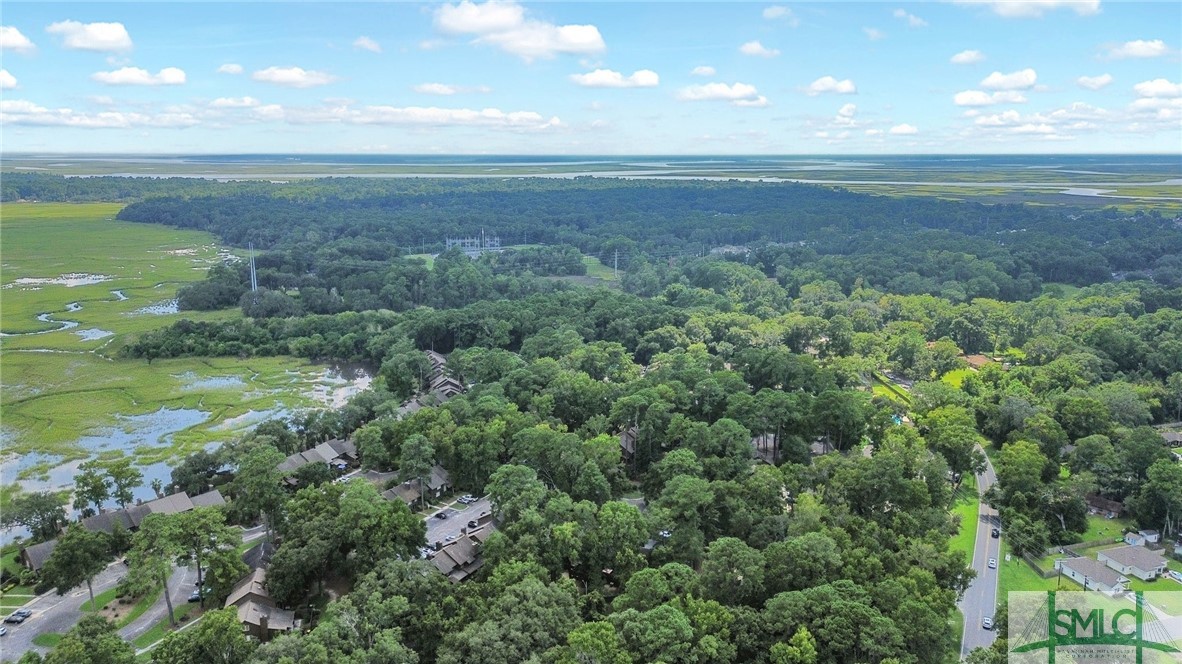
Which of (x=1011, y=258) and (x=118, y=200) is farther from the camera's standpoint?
(x=118, y=200)

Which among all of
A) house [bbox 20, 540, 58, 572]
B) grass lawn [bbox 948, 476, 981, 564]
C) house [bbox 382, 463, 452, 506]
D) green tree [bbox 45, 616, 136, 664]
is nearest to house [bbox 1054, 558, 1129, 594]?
grass lawn [bbox 948, 476, 981, 564]

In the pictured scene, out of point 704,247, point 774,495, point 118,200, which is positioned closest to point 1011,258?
point 704,247

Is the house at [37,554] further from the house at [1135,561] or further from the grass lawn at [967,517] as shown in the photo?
the house at [1135,561]

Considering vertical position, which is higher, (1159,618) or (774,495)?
(774,495)

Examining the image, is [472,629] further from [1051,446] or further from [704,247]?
[704,247]

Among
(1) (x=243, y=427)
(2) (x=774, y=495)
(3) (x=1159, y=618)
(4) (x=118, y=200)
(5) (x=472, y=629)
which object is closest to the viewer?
(5) (x=472, y=629)

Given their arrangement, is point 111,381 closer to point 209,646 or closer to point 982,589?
point 209,646

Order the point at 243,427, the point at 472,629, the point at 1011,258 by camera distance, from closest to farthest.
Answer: the point at 472,629, the point at 243,427, the point at 1011,258

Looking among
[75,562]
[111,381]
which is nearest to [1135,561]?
[75,562]
